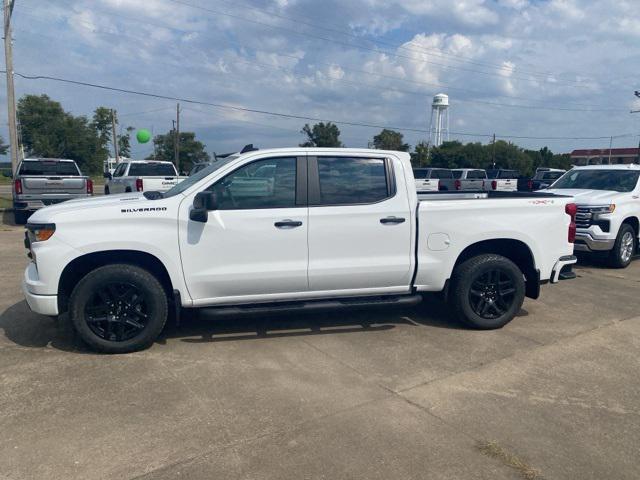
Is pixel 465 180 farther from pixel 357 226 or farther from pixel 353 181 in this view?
pixel 357 226

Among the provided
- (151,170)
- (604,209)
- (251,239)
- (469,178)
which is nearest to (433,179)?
(469,178)

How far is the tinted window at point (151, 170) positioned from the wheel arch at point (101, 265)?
41.8 feet

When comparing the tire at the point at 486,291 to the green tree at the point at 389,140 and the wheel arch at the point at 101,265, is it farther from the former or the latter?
the green tree at the point at 389,140

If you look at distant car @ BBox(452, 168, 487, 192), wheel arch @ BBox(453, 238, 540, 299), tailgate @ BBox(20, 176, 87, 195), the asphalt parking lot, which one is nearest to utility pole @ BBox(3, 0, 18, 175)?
tailgate @ BBox(20, 176, 87, 195)

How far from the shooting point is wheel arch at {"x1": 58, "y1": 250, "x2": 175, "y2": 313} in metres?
4.66

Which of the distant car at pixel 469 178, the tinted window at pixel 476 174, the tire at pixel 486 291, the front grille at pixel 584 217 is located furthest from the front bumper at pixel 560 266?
the tinted window at pixel 476 174

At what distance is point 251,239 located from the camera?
190 inches

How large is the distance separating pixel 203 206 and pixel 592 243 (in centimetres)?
718

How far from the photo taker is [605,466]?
3.11 m

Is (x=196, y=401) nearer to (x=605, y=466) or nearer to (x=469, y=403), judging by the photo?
(x=469, y=403)

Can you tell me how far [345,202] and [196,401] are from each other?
2326mm

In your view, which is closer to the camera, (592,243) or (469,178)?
(592,243)

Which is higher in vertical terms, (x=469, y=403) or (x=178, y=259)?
(x=178, y=259)

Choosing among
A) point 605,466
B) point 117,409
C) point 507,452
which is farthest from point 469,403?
point 117,409
